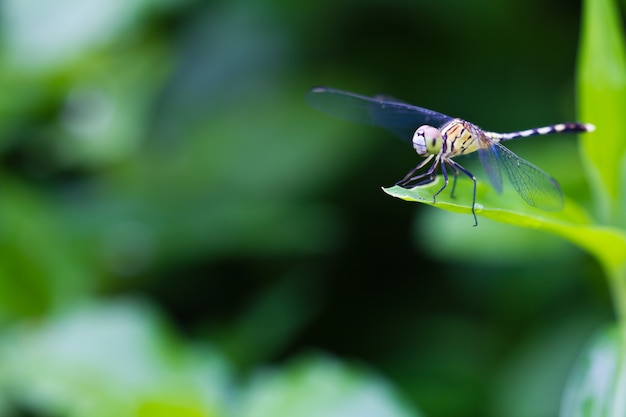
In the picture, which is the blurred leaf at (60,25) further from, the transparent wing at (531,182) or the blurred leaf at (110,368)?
the transparent wing at (531,182)

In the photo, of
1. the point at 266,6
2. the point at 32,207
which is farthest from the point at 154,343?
the point at 266,6

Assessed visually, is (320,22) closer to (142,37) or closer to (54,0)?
(142,37)

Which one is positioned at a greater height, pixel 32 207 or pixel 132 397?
pixel 32 207

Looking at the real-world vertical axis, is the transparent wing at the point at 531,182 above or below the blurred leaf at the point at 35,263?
below

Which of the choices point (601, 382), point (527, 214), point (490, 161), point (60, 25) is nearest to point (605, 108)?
point (490, 161)

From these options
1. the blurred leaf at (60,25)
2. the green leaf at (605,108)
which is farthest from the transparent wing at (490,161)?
the blurred leaf at (60,25)

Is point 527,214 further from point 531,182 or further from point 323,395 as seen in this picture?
point 323,395
